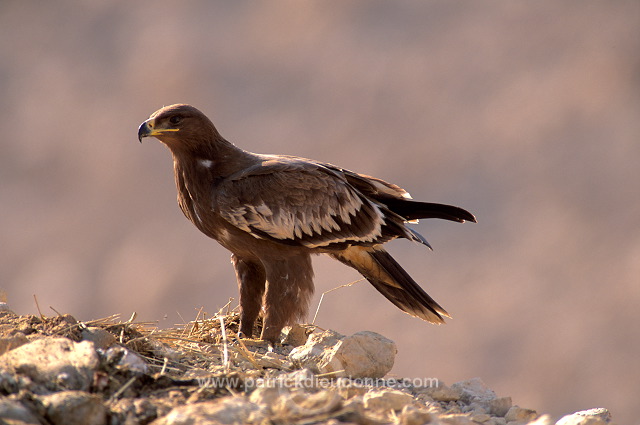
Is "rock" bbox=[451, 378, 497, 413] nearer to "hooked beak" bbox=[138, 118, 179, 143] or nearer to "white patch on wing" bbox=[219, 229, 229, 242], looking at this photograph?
"white patch on wing" bbox=[219, 229, 229, 242]

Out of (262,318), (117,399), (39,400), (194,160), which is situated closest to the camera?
(39,400)

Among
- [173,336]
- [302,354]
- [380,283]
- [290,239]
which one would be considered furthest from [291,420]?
Answer: [380,283]

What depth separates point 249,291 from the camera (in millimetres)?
6941

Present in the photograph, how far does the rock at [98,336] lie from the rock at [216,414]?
1.33 m

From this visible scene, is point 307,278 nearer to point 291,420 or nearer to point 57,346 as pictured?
point 57,346

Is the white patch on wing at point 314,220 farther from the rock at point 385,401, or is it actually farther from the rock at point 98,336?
the rock at point 385,401

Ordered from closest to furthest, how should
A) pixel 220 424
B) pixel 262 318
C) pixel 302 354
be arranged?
pixel 220 424 → pixel 302 354 → pixel 262 318

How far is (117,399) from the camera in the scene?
3.91m

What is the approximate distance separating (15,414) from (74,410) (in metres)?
0.22

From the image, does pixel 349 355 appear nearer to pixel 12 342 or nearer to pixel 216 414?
pixel 12 342

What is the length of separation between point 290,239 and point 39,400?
3187 mm

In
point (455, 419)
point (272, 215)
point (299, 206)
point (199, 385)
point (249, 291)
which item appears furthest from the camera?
point (249, 291)

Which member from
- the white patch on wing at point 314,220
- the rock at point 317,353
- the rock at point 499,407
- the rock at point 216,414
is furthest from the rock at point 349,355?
the rock at point 216,414

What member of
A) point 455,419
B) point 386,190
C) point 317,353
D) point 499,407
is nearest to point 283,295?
point 317,353
